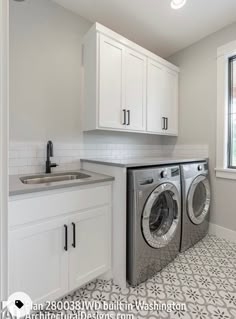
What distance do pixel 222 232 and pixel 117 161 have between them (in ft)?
5.56

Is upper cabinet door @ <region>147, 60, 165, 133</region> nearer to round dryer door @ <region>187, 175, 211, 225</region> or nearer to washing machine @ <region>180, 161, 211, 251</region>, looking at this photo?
washing machine @ <region>180, 161, 211, 251</region>

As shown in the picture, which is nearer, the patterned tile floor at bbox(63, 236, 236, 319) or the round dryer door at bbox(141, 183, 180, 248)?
the patterned tile floor at bbox(63, 236, 236, 319)

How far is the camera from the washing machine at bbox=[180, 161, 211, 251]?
6.59 feet

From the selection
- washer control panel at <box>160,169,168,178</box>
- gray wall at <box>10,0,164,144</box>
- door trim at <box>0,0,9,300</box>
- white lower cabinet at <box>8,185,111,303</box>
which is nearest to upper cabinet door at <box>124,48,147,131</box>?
gray wall at <box>10,0,164,144</box>

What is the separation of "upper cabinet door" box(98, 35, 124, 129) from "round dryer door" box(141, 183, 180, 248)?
85 cm

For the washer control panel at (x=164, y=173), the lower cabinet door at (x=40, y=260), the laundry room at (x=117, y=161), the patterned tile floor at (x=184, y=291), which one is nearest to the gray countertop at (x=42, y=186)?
the laundry room at (x=117, y=161)

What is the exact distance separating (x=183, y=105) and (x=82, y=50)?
5.05 feet

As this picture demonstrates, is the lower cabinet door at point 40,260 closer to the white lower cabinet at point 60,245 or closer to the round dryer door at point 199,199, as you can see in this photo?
the white lower cabinet at point 60,245

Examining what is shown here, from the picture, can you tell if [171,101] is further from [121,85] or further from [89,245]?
[89,245]

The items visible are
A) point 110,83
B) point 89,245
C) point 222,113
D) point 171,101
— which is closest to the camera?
point 89,245

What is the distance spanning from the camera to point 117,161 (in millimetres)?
1734

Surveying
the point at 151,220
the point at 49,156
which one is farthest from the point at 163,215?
the point at 49,156

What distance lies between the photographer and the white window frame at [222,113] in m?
2.30

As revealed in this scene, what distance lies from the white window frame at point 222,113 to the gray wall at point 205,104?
0.20ft
